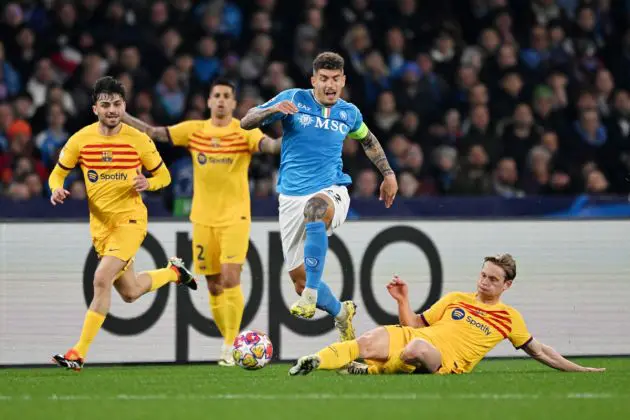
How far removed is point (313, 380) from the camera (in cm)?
847

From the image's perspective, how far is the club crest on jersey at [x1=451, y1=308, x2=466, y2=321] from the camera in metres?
8.90

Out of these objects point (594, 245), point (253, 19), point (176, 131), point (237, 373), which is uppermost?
point (253, 19)

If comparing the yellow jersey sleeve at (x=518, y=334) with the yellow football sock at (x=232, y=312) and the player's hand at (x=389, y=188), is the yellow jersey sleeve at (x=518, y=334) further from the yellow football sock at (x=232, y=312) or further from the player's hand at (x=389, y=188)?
the yellow football sock at (x=232, y=312)

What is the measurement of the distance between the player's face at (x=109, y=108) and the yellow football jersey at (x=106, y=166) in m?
0.13

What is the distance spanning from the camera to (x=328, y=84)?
9180 mm

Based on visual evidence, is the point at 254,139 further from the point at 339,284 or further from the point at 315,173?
the point at 315,173

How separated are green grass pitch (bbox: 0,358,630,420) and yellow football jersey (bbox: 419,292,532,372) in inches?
8.2

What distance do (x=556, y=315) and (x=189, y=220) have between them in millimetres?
3194

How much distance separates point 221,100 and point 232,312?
67.3 inches

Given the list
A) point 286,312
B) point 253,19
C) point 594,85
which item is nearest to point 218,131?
point 286,312

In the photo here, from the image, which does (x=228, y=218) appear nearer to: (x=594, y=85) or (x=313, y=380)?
(x=313, y=380)

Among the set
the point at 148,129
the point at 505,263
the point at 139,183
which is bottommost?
the point at 505,263

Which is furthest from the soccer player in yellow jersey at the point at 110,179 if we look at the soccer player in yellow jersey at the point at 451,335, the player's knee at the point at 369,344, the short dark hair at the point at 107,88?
the player's knee at the point at 369,344

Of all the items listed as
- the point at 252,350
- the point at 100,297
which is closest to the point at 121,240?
the point at 100,297
